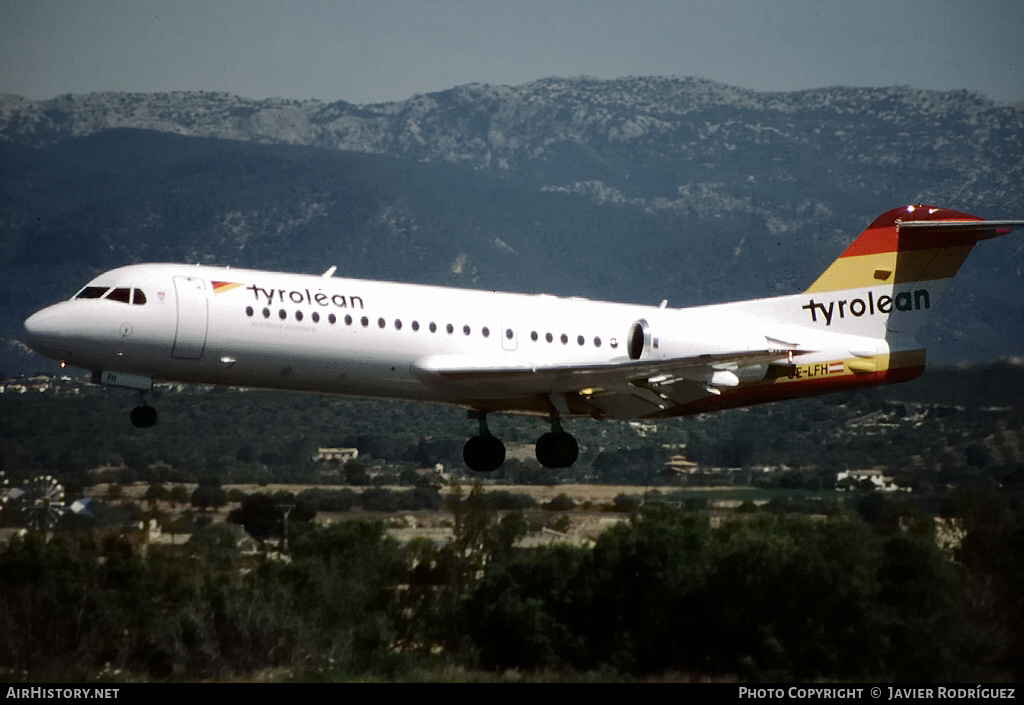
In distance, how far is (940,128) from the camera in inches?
6826

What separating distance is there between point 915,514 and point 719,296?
2261 inches

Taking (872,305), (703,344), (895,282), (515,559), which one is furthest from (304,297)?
(515,559)

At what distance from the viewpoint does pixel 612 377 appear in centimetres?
2589

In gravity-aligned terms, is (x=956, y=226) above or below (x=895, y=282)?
above

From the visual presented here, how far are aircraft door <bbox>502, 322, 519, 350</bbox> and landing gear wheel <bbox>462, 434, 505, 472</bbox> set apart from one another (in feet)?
9.39

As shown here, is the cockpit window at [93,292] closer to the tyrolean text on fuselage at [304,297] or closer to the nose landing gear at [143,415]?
the nose landing gear at [143,415]

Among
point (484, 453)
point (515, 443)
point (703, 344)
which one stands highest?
point (703, 344)

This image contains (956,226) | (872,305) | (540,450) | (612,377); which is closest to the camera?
(612,377)

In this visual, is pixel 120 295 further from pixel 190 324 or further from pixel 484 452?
pixel 484 452

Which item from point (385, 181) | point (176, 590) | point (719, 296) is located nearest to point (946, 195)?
point (719, 296)

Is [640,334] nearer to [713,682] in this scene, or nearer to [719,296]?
[713,682]

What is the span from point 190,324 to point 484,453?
7158 millimetres

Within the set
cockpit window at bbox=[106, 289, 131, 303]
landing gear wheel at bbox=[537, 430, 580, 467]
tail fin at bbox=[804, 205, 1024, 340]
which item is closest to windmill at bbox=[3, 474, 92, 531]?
landing gear wheel at bbox=[537, 430, 580, 467]

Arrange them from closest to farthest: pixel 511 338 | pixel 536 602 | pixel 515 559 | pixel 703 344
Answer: pixel 511 338 < pixel 703 344 < pixel 515 559 < pixel 536 602
